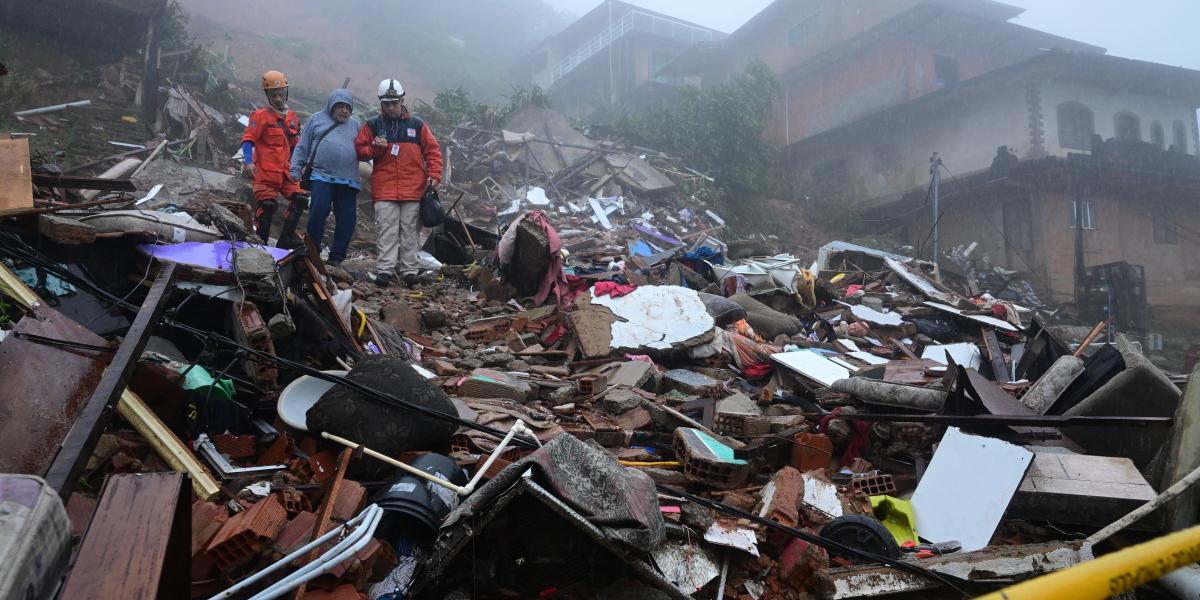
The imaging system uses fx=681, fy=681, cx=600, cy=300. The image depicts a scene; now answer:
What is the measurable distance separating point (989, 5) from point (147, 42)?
24825 millimetres

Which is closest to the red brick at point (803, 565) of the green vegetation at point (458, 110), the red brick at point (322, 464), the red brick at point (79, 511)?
the red brick at point (322, 464)

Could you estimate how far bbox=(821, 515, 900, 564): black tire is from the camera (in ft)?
9.62

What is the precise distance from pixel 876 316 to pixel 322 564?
666 cm

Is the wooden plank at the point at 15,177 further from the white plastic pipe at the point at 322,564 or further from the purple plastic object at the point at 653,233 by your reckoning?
the purple plastic object at the point at 653,233

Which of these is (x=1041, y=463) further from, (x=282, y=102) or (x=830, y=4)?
(x=830, y=4)

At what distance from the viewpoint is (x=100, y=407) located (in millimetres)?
2234

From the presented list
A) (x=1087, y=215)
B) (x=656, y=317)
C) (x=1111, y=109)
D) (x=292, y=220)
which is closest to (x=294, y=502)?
(x=656, y=317)

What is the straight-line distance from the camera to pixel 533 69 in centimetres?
3575

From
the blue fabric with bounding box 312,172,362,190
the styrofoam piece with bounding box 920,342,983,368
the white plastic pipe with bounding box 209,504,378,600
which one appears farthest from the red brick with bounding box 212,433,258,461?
the styrofoam piece with bounding box 920,342,983,368

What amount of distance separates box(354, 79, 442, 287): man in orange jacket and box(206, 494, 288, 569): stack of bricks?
4.29m

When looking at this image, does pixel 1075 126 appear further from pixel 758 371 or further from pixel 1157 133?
pixel 758 371

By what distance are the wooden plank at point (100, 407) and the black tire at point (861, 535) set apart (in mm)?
2769

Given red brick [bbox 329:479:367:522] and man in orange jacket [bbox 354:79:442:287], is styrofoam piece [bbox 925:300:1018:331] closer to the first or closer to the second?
man in orange jacket [bbox 354:79:442:287]

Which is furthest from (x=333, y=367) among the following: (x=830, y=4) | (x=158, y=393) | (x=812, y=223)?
(x=830, y=4)
